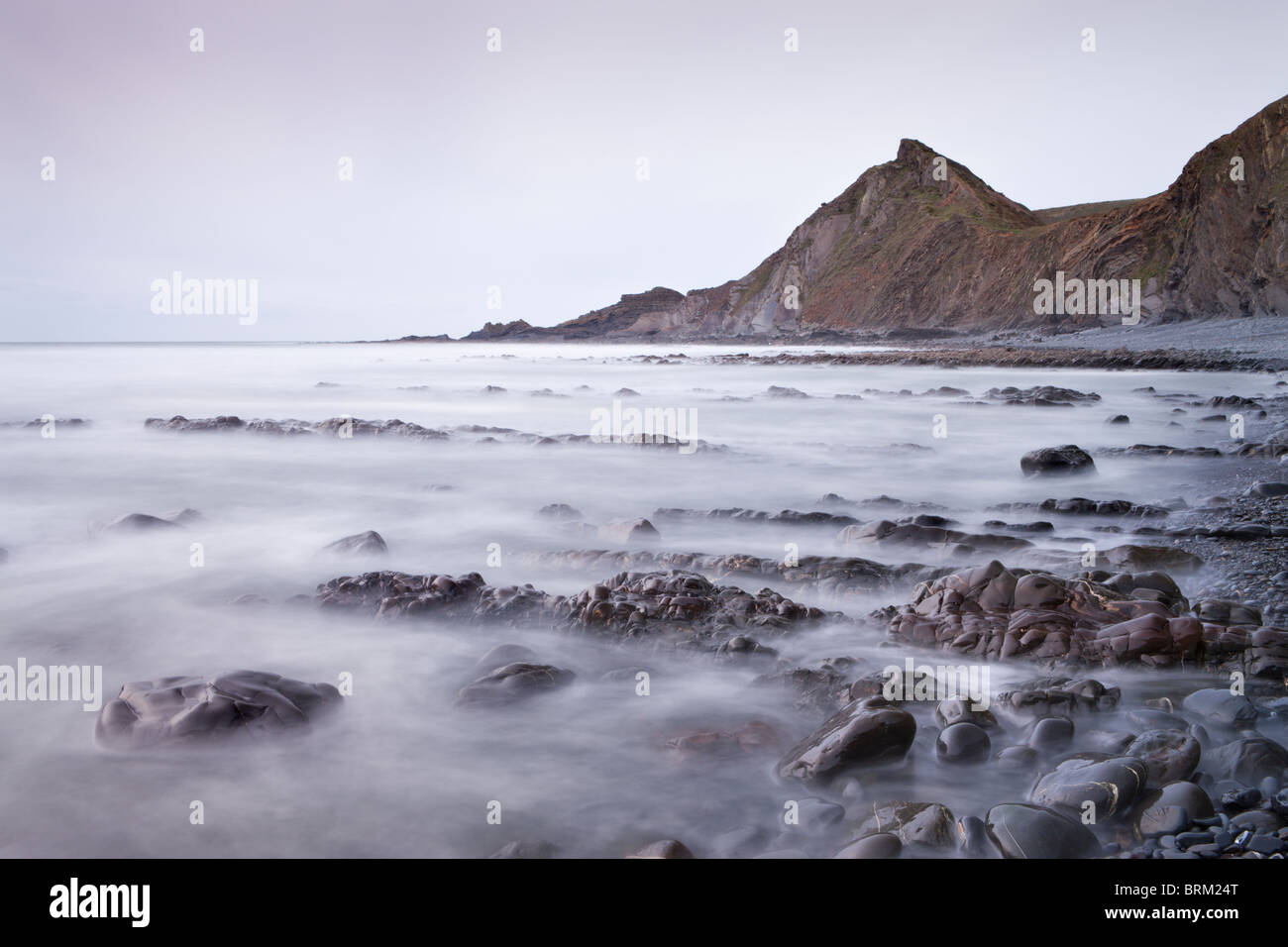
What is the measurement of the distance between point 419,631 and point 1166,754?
12.4 ft

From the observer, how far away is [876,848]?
8.43ft

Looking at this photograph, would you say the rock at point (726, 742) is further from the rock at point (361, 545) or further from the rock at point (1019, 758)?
the rock at point (361, 545)

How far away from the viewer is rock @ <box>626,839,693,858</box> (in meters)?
2.62

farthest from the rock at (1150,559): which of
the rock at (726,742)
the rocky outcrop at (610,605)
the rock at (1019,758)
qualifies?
the rock at (726,742)

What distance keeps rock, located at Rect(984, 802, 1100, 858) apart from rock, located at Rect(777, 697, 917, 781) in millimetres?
548

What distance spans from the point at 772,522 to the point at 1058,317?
61.8 meters

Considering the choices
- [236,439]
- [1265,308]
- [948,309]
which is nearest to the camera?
[236,439]

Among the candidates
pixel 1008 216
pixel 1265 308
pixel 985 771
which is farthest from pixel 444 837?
pixel 1008 216

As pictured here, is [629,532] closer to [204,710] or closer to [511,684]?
[511,684]

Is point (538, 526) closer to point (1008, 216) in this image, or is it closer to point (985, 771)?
point (985, 771)

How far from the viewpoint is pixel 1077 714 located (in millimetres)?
3424

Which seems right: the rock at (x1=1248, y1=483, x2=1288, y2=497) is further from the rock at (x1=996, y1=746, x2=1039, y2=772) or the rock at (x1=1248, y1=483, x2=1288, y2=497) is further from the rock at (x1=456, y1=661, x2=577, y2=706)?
the rock at (x1=456, y1=661, x2=577, y2=706)

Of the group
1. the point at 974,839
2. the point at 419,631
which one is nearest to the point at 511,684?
the point at 419,631

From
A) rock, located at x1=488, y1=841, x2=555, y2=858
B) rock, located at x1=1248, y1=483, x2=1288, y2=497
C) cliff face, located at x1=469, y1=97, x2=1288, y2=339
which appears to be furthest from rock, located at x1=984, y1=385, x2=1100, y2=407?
cliff face, located at x1=469, y1=97, x2=1288, y2=339
